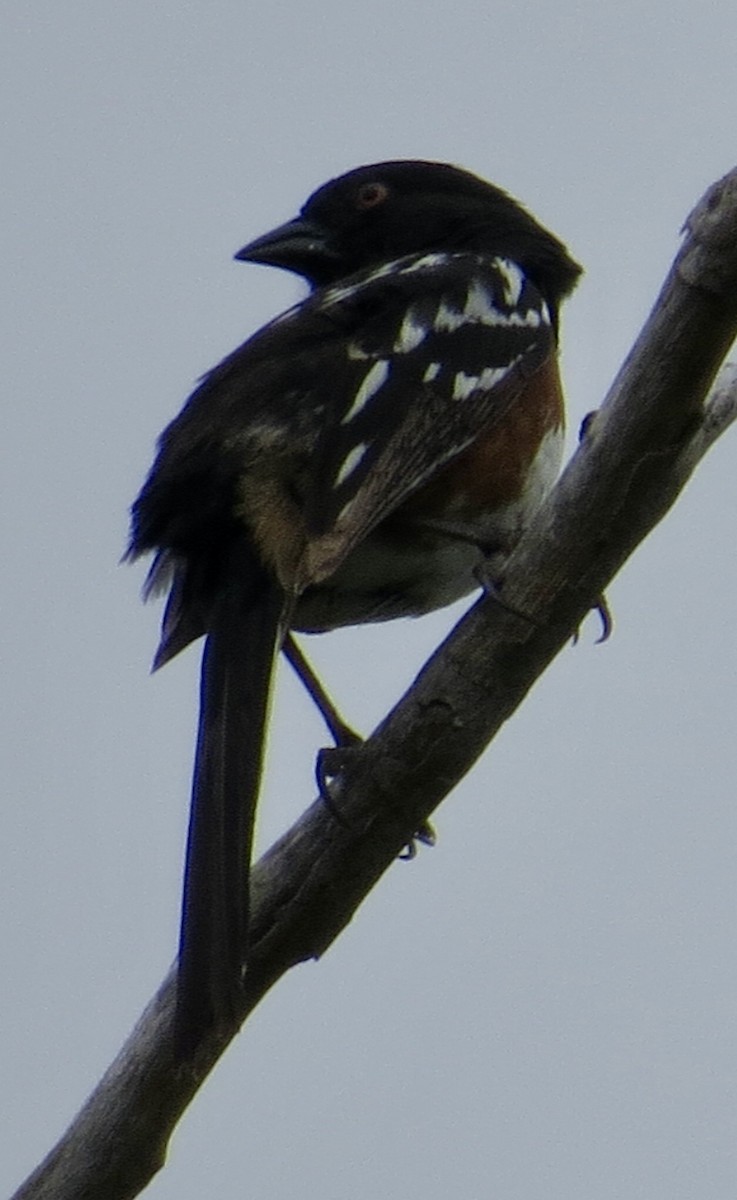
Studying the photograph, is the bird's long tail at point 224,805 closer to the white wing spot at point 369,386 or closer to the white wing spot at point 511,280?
the white wing spot at point 369,386

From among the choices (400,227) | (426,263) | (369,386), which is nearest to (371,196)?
(400,227)

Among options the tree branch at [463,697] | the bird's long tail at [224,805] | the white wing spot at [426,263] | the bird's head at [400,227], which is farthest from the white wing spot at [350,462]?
the bird's head at [400,227]

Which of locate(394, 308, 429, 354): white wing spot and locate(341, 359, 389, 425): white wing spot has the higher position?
locate(394, 308, 429, 354): white wing spot

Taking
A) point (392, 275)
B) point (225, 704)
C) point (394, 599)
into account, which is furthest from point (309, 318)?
point (225, 704)

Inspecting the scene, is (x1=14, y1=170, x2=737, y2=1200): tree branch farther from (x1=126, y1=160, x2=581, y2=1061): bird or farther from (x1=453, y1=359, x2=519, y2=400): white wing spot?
(x1=453, y1=359, x2=519, y2=400): white wing spot

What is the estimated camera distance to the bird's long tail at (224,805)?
360 centimetres

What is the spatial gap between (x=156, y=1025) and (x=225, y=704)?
65 centimetres

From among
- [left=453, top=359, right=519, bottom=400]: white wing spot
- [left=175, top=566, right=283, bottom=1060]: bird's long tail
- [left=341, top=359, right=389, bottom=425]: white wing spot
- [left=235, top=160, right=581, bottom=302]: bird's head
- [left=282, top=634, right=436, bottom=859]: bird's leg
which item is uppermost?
[left=235, top=160, right=581, bottom=302]: bird's head

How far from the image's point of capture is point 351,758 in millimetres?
3951

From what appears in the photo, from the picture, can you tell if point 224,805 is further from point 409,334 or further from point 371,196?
point 371,196

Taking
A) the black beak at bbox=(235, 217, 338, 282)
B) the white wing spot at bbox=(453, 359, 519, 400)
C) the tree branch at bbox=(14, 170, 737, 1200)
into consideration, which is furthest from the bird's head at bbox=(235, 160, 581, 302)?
the tree branch at bbox=(14, 170, 737, 1200)

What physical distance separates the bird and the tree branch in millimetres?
144

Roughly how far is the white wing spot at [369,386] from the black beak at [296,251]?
153 cm

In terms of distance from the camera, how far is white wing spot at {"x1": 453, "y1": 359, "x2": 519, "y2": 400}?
4.76 m
